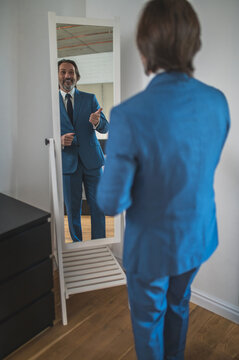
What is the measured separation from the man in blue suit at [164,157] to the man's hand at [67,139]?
89 cm

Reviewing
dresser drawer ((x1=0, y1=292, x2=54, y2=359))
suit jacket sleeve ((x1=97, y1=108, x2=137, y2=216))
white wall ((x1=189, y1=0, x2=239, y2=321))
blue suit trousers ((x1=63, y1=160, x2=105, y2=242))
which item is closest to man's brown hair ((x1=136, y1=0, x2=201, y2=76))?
suit jacket sleeve ((x1=97, y1=108, x2=137, y2=216))

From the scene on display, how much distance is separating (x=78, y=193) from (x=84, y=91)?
1.93 feet

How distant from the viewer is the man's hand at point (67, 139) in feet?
5.61

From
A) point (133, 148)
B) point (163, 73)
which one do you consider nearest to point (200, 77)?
point (163, 73)

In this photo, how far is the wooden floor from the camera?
150cm

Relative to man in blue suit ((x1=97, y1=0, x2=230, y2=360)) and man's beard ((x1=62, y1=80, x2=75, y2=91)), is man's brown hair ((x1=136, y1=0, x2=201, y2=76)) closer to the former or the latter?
man in blue suit ((x1=97, y1=0, x2=230, y2=360))

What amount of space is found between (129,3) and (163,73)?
50.9 inches

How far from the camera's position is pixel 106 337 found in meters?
1.62

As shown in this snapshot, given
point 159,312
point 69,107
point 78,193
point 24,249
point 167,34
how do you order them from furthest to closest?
point 78,193 < point 69,107 < point 24,249 < point 159,312 < point 167,34

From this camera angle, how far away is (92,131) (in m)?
1.73

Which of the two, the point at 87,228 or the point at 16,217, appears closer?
the point at 16,217

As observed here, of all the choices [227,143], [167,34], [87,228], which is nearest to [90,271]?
[87,228]

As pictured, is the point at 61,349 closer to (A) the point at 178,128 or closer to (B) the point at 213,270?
(B) the point at 213,270

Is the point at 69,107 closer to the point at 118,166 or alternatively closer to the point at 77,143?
the point at 77,143
